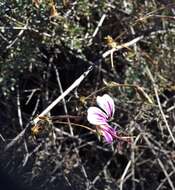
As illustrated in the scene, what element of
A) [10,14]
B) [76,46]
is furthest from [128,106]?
[10,14]

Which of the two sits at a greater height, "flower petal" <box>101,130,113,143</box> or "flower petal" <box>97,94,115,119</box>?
"flower petal" <box>97,94,115,119</box>

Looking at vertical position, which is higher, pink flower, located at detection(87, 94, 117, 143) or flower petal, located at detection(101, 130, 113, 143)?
pink flower, located at detection(87, 94, 117, 143)

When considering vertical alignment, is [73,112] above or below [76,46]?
below

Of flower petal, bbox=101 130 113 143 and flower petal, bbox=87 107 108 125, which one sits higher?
flower petal, bbox=87 107 108 125

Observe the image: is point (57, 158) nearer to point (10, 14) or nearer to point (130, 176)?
point (130, 176)

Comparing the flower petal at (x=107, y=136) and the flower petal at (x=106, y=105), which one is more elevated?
the flower petal at (x=106, y=105)
